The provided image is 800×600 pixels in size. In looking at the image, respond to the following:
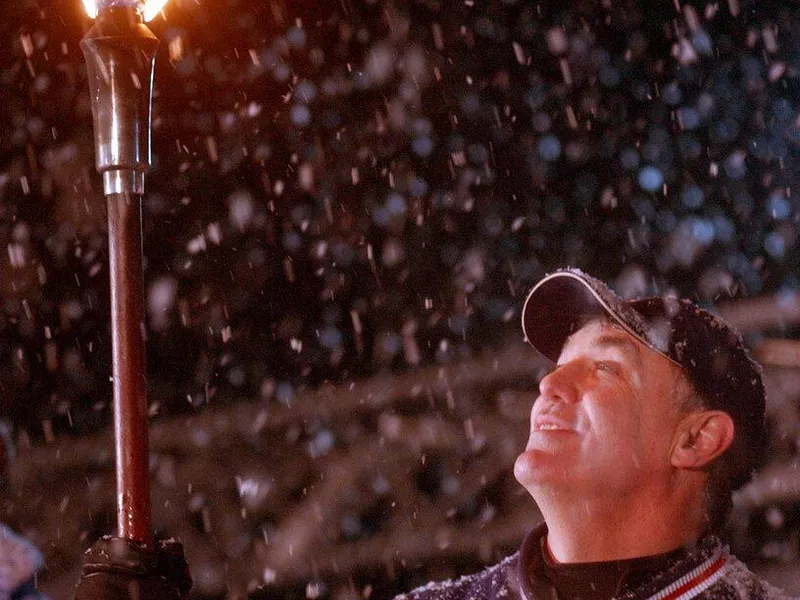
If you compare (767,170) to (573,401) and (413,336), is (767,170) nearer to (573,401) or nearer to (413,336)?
(413,336)

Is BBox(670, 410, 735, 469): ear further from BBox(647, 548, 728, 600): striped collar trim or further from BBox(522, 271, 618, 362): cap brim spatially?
BBox(522, 271, 618, 362): cap brim

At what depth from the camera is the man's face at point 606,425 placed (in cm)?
297

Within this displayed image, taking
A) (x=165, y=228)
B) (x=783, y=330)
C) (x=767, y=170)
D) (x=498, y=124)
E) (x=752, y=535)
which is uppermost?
(x=498, y=124)

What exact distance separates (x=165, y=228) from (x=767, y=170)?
4383 mm

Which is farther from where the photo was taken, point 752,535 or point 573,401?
point 752,535

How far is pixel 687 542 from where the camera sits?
9.87 feet

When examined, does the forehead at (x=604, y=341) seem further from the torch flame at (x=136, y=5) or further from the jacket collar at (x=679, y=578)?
the torch flame at (x=136, y=5)

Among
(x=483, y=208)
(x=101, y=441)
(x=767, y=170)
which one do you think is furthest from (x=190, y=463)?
(x=767, y=170)

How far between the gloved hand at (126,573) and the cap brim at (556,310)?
157 cm

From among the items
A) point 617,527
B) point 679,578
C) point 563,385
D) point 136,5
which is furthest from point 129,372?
point 679,578

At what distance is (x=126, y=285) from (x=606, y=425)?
1.51 meters

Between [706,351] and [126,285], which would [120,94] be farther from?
[706,351]

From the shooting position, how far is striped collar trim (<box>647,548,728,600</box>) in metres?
2.83

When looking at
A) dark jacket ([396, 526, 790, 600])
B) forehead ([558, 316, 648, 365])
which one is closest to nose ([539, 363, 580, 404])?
forehead ([558, 316, 648, 365])
